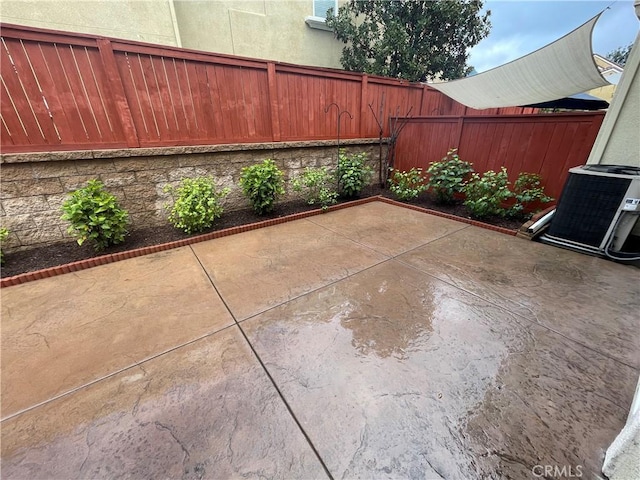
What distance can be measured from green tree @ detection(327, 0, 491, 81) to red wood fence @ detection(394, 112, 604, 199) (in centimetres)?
286

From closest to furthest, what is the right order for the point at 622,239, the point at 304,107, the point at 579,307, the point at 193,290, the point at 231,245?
1. the point at 579,307
2. the point at 193,290
3. the point at 622,239
4. the point at 231,245
5. the point at 304,107

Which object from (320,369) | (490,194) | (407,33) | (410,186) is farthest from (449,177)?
(407,33)

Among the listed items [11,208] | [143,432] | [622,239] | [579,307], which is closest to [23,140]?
[11,208]

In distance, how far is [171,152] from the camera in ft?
10.5

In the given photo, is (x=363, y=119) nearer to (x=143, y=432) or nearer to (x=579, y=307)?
(x=579, y=307)

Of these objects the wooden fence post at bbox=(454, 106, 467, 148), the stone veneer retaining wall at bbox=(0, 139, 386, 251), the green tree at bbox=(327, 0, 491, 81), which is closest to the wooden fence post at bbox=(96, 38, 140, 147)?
the stone veneer retaining wall at bbox=(0, 139, 386, 251)

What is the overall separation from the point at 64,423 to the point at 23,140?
297 centimetres

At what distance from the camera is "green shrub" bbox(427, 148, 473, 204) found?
3994mm

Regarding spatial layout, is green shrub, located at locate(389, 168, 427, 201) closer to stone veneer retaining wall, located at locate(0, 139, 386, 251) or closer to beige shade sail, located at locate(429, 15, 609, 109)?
beige shade sail, located at locate(429, 15, 609, 109)

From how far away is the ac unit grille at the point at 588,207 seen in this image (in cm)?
247

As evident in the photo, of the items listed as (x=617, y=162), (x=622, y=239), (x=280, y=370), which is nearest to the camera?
(x=280, y=370)

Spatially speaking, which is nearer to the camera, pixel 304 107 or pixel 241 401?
pixel 241 401

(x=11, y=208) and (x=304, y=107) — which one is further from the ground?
(x=304, y=107)

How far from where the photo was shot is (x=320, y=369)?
4.72 feet
